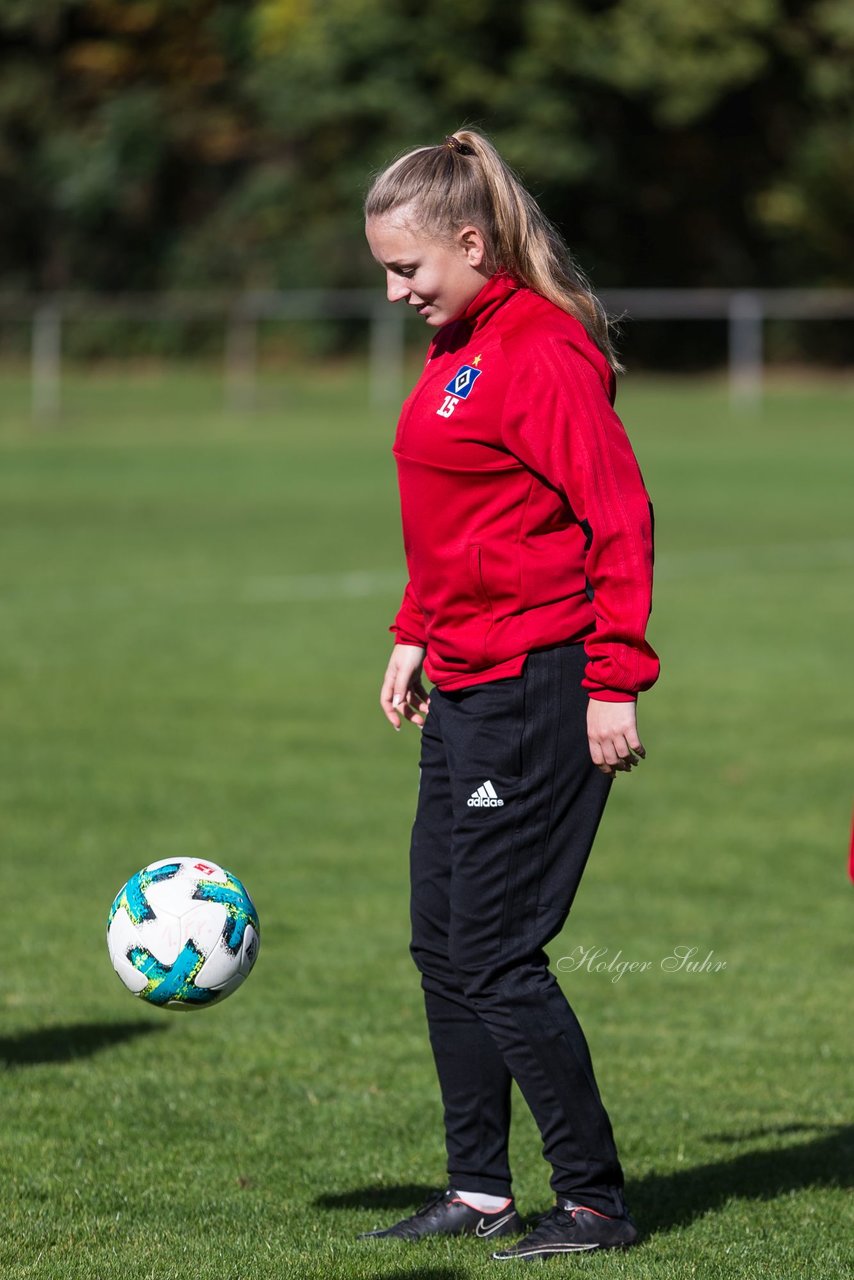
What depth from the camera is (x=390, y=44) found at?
42938mm

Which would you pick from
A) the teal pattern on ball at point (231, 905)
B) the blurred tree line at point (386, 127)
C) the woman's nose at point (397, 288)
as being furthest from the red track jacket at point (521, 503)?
the blurred tree line at point (386, 127)

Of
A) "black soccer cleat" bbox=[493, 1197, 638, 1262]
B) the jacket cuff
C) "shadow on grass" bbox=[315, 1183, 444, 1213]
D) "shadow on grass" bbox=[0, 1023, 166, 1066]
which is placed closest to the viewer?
"black soccer cleat" bbox=[493, 1197, 638, 1262]

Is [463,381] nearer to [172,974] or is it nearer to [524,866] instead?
[524,866]

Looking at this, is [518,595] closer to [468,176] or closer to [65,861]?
[468,176]

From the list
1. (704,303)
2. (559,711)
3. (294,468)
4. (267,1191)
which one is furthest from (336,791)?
(704,303)

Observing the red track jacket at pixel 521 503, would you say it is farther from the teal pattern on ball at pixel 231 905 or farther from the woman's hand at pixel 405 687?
the teal pattern on ball at pixel 231 905

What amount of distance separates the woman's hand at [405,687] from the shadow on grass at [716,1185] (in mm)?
1070

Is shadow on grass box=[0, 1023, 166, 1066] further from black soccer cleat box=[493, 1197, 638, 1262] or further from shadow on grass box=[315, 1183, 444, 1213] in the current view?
black soccer cleat box=[493, 1197, 638, 1262]

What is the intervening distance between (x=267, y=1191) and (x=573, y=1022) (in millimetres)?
955

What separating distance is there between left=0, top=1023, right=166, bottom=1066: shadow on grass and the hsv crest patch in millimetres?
2579

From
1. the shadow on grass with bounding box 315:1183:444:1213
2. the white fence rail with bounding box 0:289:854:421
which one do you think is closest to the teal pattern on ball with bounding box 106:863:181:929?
the shadow on grass with bounding box 315:1183:444:1213

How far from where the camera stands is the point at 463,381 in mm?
3760

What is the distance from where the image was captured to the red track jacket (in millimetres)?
3605

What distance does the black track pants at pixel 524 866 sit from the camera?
378cm
